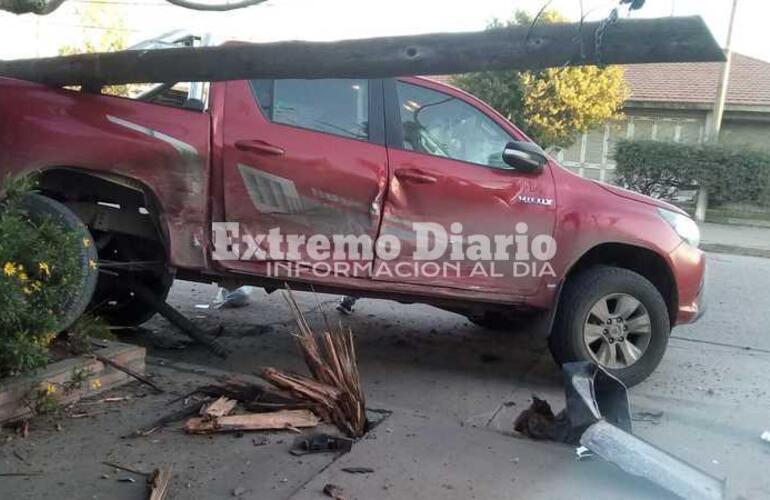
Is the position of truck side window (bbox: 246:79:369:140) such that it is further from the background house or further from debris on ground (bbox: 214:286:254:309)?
the background house

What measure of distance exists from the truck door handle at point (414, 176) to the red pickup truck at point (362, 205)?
0.01 metres

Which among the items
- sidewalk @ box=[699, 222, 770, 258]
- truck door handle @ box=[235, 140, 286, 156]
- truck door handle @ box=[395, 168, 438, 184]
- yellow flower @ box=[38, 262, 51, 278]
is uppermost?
truck door handle @ box=[235, 140, 286, 156]

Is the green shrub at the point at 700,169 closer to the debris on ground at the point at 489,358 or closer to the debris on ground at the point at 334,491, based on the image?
the debris on ground at the point at 489,358

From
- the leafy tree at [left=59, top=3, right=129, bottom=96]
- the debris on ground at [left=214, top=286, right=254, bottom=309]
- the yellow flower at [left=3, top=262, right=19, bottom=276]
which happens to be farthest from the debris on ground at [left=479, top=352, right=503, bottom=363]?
the leafy tree at [left=59, top=3, right=129, bottom=96]

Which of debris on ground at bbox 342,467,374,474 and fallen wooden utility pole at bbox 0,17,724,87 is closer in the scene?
fallen wooden utility pole at bbox 0,17,724,87

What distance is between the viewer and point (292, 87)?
16.6ft

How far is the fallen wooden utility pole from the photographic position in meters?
3.07

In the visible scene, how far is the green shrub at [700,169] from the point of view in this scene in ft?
61.7

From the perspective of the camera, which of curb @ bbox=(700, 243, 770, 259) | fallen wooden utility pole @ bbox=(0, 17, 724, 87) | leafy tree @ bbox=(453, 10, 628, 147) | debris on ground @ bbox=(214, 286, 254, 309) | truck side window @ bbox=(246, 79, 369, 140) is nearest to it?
fallen wooden utility pole @ bbox=(0, 17, 724, 87)

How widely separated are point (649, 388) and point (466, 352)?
1.50m

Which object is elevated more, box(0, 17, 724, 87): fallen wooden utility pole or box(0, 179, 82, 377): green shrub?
box(0, 17, 724, 87): fallen wooden utility pole

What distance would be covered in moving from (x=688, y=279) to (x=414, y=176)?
7.10 ft

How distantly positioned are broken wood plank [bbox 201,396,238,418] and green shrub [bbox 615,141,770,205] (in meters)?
17.5

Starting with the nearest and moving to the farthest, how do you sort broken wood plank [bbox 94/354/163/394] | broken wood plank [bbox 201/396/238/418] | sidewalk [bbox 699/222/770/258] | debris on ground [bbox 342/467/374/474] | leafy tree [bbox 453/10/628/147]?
debris on ground [bbox 342/467/374/474] → broken wood plank [bbox 201/396/238/418] → broken wood plank [bbox 94/354/163/394] → sidewalk [bbox 699/222/770/258] → leafy tree [bbox 453/10/628/147]
